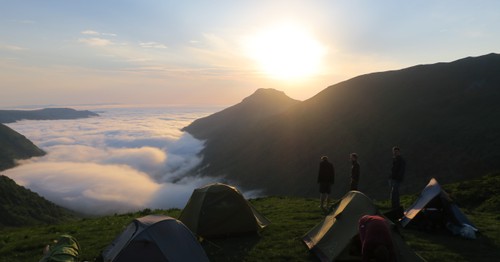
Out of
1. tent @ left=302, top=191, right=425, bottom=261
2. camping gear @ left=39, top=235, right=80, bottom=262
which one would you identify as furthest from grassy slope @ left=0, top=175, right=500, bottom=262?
camping gear @ left=39, top=235, right=80, bottom=262

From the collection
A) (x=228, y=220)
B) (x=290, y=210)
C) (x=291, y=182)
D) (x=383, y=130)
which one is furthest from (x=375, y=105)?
(x=228, y=220)

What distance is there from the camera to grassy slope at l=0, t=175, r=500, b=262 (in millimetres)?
13602

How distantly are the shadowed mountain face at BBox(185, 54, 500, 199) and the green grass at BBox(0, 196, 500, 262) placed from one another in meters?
47.2

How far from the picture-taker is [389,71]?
406 feet

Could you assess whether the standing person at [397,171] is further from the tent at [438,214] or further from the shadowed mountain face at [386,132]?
the shadowed mountain face at [386,132]

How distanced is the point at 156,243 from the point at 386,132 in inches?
3407

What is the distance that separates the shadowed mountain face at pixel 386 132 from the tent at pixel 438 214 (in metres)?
46.9

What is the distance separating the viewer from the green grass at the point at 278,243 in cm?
1360

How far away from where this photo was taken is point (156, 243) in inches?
443

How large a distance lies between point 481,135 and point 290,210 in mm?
60112

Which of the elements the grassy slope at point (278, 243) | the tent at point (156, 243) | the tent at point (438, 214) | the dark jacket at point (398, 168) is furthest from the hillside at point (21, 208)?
the tent at point (438, 214)

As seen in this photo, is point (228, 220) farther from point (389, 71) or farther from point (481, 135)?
point (389, 71)

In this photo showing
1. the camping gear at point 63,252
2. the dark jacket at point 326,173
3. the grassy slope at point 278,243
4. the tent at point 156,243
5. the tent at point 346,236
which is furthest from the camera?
the dark jacket at point 326,173

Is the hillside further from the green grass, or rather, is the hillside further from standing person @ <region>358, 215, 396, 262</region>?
standing person @ <region>358, 215, 396, 262</region>
